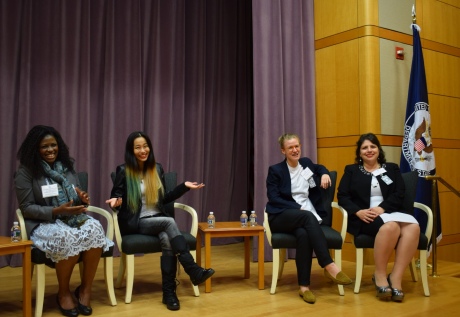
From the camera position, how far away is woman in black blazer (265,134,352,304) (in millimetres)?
3500

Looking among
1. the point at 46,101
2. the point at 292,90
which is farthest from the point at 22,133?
the point at 292,90

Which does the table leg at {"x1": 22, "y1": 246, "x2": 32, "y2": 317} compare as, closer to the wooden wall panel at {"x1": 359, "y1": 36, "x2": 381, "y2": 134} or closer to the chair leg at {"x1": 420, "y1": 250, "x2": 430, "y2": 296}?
the chair leg at {"x1": 420, "y1": 250, "x2": 430, "y2": 296}

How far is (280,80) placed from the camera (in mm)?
5211

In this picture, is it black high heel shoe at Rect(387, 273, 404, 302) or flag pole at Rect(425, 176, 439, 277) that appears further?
flag pole at Rect(425, 176, 439, 277)

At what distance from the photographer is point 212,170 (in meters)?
6.28

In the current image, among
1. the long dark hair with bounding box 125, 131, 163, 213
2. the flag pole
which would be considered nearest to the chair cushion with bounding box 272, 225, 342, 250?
the long dark hair with bounding box 125, 131, 163, 213

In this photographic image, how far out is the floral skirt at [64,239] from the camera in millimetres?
3004

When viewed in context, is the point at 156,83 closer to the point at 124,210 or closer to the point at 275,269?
the point at 124,210

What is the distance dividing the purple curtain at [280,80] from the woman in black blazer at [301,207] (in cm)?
116

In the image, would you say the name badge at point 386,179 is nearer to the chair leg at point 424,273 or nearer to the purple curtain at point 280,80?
the chair leg at point 424,273

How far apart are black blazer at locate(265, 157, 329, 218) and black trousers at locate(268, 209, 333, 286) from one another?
0.35ft

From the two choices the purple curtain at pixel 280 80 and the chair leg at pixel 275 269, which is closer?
the chair leg at pixel 275 269

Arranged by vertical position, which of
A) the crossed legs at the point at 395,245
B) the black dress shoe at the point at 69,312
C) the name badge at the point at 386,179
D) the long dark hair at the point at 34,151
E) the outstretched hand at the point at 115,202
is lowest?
the black dress shoe at the point at 69,312

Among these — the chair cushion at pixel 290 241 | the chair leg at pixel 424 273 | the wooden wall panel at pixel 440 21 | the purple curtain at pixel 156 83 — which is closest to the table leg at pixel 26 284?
the chair cushion at pixel 290 241
